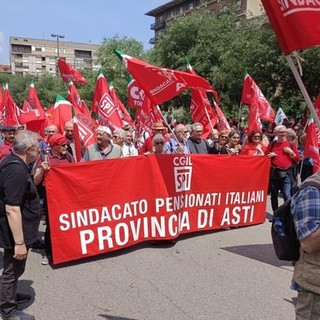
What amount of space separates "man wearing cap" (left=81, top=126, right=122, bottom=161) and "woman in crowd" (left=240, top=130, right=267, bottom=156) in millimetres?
2765

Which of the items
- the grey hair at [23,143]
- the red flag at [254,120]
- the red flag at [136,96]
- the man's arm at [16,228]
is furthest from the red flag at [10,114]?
the man's arm at [16,228]

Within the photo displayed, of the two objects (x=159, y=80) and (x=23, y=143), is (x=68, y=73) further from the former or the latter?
(x=23, y=143)

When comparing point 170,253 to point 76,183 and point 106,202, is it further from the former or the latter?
point 76,183

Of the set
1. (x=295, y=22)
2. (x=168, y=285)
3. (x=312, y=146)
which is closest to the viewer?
(x=295, y=22)

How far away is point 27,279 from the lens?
15.6 feet

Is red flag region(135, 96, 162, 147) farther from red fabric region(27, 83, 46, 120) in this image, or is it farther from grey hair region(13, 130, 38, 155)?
grey hair region(13, 130, 38, 155)

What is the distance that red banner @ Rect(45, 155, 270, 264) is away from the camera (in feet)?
16.9

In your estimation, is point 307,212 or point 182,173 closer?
point 307,212

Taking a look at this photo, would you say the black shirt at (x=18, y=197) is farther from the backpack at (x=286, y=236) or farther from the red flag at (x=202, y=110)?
the red flag at (x=202, y=110)

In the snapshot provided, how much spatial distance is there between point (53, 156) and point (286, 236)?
386cm

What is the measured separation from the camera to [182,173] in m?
6.23

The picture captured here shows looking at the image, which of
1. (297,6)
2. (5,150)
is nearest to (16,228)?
(297,6)

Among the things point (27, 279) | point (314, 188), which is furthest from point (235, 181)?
point (314, 188)

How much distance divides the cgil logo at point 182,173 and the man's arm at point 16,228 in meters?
2.95
